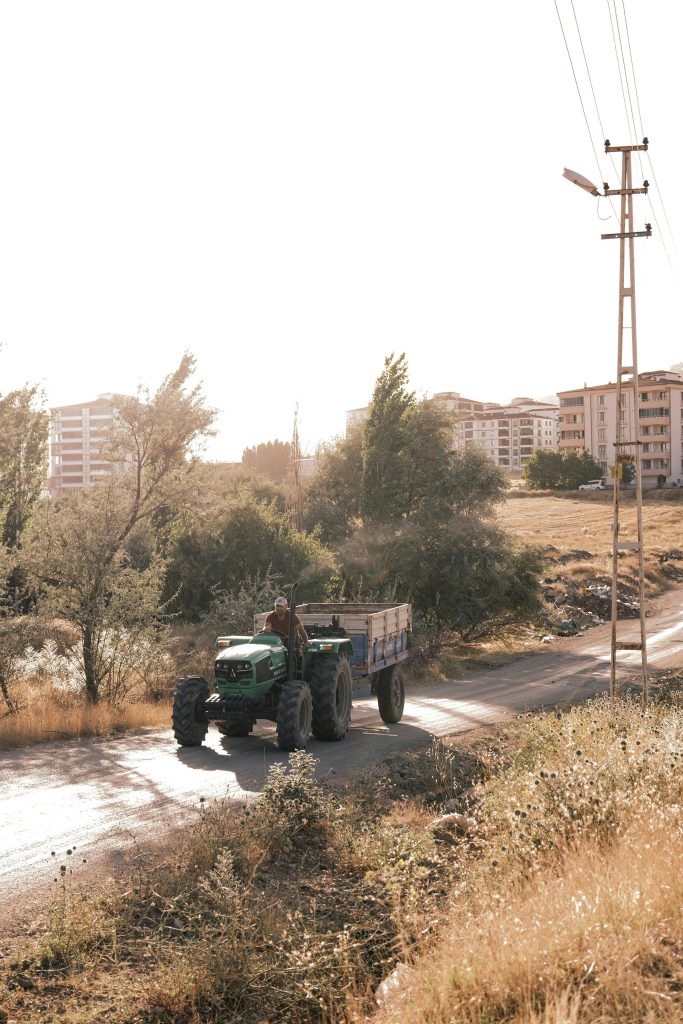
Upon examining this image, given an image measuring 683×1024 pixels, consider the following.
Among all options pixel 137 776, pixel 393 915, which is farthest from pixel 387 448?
pixel 393 915

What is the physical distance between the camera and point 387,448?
37.1 metres

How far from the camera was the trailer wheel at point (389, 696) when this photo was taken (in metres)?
15.9

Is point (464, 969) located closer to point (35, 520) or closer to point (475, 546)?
point (35, 520)

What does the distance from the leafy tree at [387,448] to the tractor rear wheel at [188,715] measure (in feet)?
71.9

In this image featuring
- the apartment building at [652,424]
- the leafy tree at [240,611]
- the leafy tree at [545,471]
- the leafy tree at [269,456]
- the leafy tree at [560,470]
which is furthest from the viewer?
the apartment building at [652,424]

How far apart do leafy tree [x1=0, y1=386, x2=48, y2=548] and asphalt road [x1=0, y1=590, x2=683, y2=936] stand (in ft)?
33.4

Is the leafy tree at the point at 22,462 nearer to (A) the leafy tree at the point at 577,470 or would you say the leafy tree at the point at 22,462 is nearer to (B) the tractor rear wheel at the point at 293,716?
(B) the tractor rear wheel at the point at 293,716

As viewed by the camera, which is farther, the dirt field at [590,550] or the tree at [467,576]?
the dirt field at [590,550]

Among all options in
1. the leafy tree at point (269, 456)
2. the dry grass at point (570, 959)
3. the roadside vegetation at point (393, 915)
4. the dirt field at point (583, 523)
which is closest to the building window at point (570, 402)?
the dirt field at point (583, 523)

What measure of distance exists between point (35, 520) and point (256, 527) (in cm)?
1310

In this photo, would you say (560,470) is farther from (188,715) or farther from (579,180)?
(188,715)

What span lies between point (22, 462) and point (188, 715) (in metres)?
22.2

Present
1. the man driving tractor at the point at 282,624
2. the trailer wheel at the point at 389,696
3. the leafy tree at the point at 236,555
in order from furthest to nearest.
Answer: the leafy tree at the point at 236,555, the trailer wheel at the point at 389,696, the man driving tractor at the point at 282,624

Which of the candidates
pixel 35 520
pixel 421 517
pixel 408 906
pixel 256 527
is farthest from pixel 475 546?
pixel 408 906
